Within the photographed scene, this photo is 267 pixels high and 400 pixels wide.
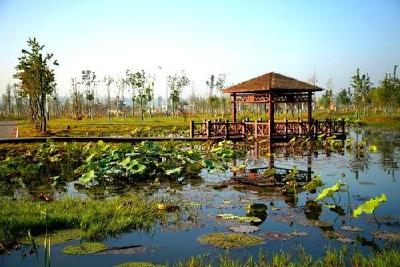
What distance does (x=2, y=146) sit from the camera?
1945cm

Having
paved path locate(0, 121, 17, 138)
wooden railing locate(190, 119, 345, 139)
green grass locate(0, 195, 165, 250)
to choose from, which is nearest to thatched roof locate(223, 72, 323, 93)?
wooden railing locate(190, 119, 345, 139)

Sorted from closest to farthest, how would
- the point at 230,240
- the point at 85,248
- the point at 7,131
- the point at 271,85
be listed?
the point at 85,248 < the point at 230,240 < the point at 271,85 < the point at 7,131

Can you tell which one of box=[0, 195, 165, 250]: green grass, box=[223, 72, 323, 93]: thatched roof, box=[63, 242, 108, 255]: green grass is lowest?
box=[63, 242, 108, 255]: green grass

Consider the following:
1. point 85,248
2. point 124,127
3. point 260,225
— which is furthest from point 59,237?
point 124,127

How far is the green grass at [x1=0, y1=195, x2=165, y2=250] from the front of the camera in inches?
287

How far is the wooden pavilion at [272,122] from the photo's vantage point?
24.9 meters

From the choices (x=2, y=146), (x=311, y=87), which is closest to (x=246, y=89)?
(x=311, y=87)

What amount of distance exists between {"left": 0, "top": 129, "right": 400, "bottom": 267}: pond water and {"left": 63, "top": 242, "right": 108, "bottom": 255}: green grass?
92 millimetres

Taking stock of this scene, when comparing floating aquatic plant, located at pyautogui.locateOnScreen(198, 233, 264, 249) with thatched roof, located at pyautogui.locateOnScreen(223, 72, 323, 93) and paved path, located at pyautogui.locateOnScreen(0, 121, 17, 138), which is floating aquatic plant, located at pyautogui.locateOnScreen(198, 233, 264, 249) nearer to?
thatched roof, located at pyautogui.locateOnScreen(223, 72, 323, 93)

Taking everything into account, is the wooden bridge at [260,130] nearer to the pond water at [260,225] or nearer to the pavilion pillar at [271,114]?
the pavilion pillar at [271,114]

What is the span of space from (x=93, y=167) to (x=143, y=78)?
162 feet

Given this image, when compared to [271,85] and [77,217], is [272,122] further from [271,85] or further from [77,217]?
[77,217]

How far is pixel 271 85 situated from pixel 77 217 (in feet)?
60.8

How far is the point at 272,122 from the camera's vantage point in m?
24.9
